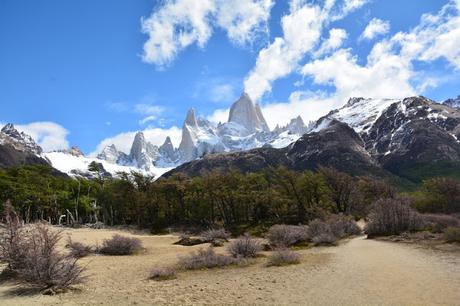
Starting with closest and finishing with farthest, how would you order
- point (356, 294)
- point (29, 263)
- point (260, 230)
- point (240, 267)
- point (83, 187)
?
point (356, 294), point (29, 263), point (240, 267), point (260, 230), point (83, 187)

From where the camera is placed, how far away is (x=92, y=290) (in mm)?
16188

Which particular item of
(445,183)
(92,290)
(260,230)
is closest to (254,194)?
(260,230)

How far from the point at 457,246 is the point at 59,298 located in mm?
23574

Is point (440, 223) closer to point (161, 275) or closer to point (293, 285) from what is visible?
point (293, 285)

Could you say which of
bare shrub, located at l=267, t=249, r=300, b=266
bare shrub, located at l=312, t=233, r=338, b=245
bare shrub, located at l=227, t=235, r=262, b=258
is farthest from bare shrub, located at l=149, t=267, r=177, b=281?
bare shrub, located at l=312, t=233, r=338, b=245

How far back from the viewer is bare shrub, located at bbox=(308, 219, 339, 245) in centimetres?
3338

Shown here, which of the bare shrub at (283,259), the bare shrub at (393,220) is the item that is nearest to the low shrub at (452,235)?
the bare shrub at (393,220)

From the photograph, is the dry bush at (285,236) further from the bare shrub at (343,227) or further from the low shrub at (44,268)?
the low shrub at (44,268)

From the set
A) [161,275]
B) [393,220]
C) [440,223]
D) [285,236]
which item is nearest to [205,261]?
[161,275]

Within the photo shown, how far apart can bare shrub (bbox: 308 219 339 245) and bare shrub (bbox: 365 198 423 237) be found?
4.72 metres

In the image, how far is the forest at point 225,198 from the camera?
61.9 metres

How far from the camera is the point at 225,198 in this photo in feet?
221

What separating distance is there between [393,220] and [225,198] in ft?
111

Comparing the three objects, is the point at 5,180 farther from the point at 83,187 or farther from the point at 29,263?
the point at 29,263
